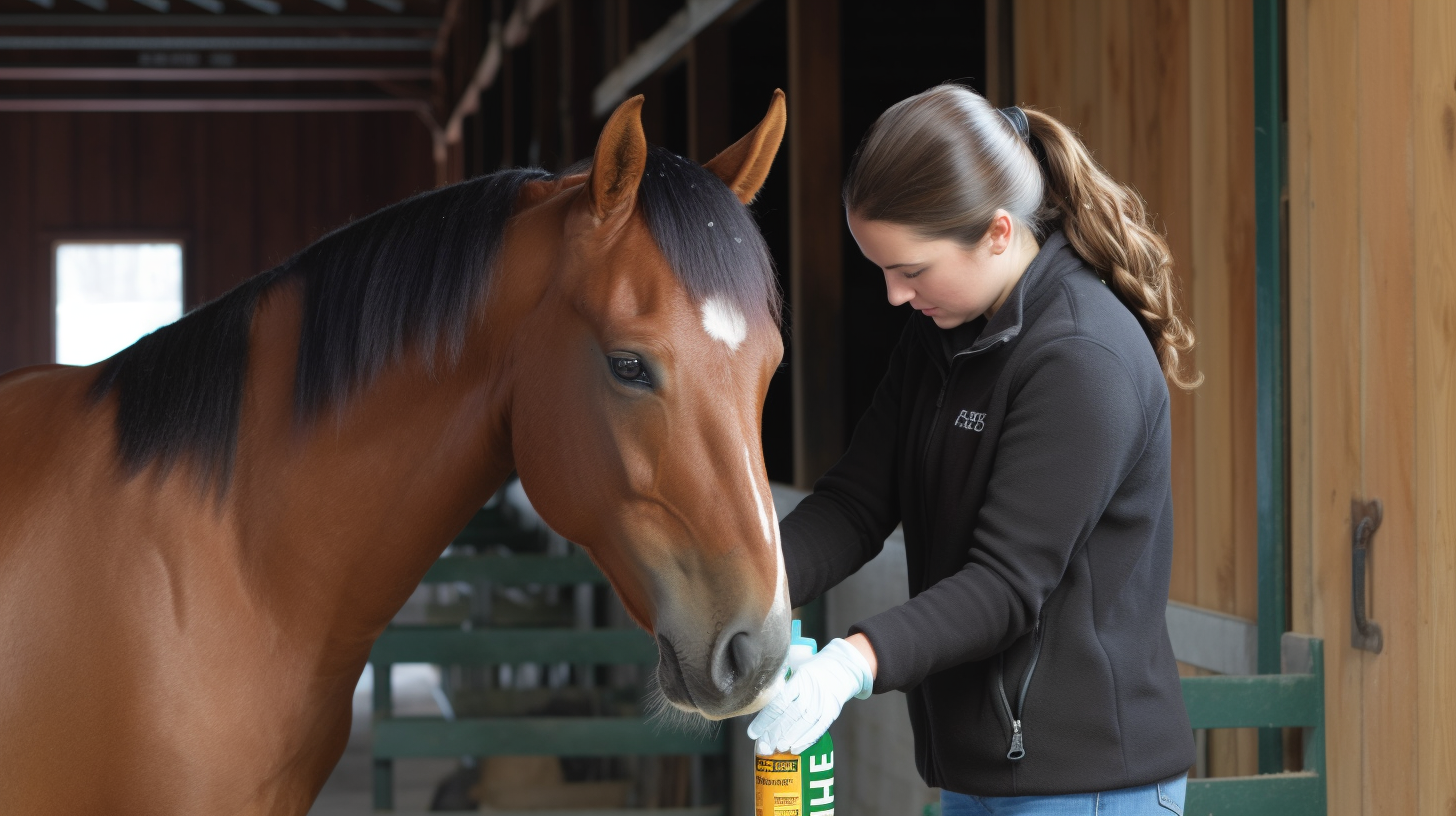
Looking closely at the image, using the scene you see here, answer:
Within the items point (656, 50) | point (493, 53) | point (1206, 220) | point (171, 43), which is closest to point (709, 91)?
point (656, 50)

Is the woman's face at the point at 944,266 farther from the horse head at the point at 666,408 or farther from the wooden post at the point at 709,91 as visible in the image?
the wooden post at the point at 709,91

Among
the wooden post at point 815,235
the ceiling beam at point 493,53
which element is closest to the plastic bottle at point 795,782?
the wooden post at point 815,235

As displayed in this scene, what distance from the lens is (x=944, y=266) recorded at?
4.17ft

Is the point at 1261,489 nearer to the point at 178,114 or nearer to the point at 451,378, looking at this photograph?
the point at 451,378

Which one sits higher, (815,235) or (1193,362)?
(815,235)

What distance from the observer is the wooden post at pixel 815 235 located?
11.8ft

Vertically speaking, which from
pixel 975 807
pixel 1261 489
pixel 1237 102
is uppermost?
pixel 1237 102

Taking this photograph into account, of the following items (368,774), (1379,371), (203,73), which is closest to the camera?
(1379,371)

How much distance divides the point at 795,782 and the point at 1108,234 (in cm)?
64

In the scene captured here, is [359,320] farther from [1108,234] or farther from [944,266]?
[1108,234]

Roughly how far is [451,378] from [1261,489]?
1.24 metres

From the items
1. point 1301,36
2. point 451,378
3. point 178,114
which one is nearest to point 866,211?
point 451,378

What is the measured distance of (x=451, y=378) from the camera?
1.33 m

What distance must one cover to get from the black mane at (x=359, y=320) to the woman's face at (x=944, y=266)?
0.12m
